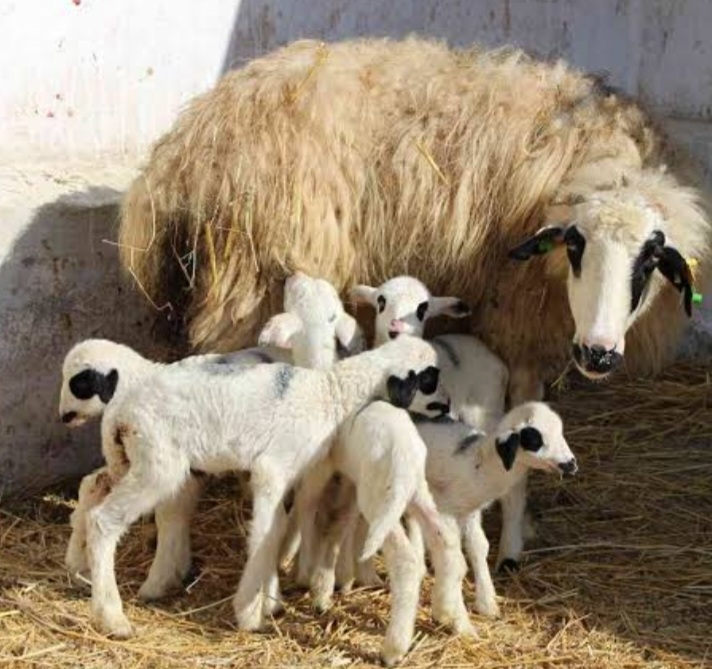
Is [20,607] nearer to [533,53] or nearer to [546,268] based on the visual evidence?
[546,268]

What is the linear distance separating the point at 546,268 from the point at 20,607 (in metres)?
2.11

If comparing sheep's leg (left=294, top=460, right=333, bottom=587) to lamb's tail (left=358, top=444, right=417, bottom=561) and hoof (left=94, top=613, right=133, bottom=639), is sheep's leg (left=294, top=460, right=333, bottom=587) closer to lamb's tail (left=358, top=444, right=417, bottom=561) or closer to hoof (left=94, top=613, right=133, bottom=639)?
lamb's tail (left=358, top=444, right=417, bottom=561)

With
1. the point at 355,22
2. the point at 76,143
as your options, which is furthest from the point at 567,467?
the point at 355,22

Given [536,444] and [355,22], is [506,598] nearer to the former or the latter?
[536,444]

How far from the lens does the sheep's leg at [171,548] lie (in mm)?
4625

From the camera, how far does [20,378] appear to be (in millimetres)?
5383

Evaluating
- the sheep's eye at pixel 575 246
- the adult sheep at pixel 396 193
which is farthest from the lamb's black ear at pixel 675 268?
the sheep's eye at pixel 575 246

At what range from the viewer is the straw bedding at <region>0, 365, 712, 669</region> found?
425cm

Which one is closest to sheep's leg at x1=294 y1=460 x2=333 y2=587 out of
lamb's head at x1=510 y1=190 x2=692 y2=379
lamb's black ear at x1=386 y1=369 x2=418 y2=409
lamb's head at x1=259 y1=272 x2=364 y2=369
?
lamb's black ear at x1=386 y1=369 x2=418 y2=409

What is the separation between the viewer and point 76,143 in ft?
18.7

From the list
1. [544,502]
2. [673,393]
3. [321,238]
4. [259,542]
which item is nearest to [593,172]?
[321,238]

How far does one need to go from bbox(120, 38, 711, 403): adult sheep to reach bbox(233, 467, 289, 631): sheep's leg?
0.96 meters

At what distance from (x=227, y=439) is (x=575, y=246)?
4.45ft

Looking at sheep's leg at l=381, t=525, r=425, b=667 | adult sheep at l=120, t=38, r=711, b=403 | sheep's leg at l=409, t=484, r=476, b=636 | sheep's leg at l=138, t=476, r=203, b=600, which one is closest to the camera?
sheep's leg at l=381, t=525, r=425, b=667
